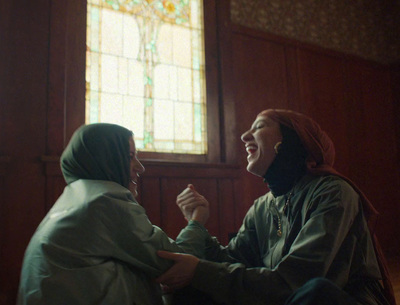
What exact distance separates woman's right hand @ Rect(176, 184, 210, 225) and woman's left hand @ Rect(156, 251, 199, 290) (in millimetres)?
328

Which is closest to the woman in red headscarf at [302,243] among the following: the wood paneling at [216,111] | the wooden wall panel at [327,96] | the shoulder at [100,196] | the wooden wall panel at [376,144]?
the shoulder at [100,196]

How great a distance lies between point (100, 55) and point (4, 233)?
63.2 inches

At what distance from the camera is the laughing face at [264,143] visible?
64.3 inches

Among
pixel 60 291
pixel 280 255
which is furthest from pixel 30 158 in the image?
pixel 280 255

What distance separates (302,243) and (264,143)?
54cm

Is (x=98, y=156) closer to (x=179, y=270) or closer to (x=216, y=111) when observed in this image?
(x=179, y=270)

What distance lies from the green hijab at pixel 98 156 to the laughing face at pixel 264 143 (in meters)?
0.59

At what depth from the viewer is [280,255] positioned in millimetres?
1440

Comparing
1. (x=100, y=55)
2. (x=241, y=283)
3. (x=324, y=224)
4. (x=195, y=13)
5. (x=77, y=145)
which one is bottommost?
(x=241, y=283)

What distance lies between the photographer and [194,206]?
5.53ft

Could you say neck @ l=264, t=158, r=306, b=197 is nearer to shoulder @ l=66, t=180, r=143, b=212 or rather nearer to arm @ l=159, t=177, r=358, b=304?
arm @ l=159, t=177, r=358, b=304

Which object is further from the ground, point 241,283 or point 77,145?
point 77,145

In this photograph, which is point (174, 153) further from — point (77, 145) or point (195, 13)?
point (77, 145)

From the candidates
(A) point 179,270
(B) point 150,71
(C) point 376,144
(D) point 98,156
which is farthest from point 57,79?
(C) point 376,144
